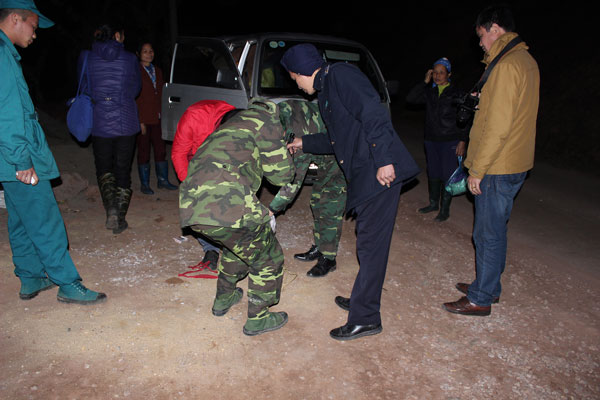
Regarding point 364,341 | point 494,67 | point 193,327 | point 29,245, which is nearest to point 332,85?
point 494,67

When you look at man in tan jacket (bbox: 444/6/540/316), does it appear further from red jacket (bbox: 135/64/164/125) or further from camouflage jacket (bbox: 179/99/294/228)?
red jacket (bbox: 135/64/164/125)

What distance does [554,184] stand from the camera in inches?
309

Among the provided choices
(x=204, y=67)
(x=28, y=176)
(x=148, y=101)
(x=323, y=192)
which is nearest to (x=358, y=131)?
(x=323, y=192)

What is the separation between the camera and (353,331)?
3.16 metres

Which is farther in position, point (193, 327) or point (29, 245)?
point (29, 245)

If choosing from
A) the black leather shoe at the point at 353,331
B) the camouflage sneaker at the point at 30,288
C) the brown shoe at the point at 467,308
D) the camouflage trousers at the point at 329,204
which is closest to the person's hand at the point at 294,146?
the camouflage trousers at the point at 329,204

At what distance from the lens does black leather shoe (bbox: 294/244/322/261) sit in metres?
4.46

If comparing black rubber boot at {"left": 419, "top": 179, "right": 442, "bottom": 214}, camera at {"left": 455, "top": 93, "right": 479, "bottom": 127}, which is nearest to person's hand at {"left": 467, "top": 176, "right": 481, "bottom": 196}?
camera at {"left": 455, "top": 93, "right": 479, "bottom": 127}

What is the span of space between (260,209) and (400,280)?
1883 mm

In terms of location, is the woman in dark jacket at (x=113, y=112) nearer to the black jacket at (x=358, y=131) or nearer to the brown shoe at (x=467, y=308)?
the black jacket at (x=358, y=131)

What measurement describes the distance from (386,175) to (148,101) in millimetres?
4485

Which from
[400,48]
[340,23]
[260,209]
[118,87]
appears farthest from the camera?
[340,23]

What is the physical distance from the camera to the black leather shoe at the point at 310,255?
176 inches

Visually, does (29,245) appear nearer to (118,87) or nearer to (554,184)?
(118,87)
